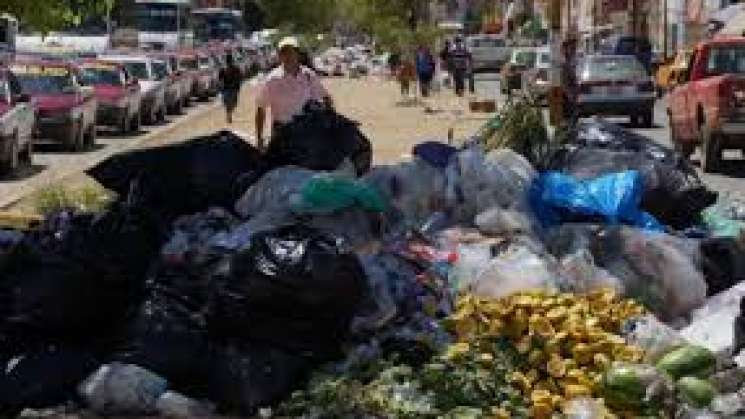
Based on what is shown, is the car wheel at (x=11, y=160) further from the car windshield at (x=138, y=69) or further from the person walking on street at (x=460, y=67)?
the person walking on street at (x=460, y=67)

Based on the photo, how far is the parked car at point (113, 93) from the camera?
3303cm

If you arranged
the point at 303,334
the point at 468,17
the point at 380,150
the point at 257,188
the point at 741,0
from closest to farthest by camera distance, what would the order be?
the point at 303,334, the point at 257,188, the point at 380,150, the point at 741,0, the point at 468,17

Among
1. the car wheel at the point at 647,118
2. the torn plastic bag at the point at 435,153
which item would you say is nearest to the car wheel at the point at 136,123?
the car wheel at the point at 647,118

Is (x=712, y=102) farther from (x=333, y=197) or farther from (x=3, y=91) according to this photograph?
(x=333, y=197)

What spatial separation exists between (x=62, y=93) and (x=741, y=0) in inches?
1662

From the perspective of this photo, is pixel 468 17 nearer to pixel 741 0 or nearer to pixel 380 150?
pixel 741 0

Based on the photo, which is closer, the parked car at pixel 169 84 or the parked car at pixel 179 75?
the parked car at pixel 169 84

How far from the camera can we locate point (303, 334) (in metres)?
7.95

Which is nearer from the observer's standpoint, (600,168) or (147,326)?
(147,326)

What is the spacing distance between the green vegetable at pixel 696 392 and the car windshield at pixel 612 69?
26.7m

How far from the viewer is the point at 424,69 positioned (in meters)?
50.8

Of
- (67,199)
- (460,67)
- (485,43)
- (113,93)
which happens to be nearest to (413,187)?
(67,199)

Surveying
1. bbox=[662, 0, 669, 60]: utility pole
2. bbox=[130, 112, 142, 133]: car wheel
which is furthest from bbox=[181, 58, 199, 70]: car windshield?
bbox=[662, 0, 669, 60]: utility pole

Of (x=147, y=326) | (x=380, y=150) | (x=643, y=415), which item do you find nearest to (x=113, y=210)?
(x=147, y=326)
